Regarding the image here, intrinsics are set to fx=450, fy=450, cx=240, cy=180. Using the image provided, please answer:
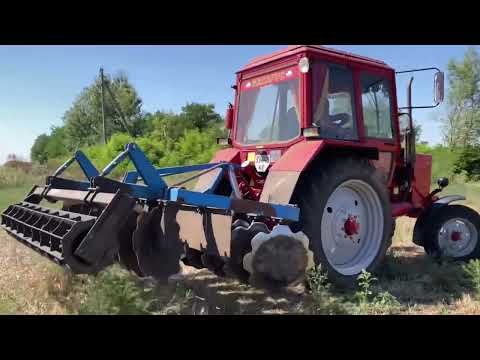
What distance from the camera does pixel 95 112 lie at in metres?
44.0

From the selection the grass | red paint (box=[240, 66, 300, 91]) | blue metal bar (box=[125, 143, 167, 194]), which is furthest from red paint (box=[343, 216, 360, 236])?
blue metal bar (box=[125, 143, 167, 194])

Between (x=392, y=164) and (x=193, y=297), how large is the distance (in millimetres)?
2914

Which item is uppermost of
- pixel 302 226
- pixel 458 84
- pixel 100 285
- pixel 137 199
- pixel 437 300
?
pixel 458 84

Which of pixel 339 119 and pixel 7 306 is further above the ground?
pixel 339 119

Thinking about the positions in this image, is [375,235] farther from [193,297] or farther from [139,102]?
[139,102]

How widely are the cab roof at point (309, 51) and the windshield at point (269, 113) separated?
21 cm

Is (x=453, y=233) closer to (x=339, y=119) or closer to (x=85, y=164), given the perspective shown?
(x=339, y=119)

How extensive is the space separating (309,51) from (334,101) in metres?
0.63

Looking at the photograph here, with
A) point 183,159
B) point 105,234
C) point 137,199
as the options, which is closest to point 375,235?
point 137,199

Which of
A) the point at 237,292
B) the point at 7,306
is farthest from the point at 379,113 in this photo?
the point at 7,306

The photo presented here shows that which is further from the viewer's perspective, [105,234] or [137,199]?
[137,199]

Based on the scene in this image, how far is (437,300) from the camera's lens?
4.26 m

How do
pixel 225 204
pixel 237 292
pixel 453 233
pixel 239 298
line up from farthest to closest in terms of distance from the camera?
pixel 453 233 < pixel 237 292 < pixel 239 298 < pixel 225 204

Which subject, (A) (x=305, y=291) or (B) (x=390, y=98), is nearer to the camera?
(A) (x=305, y=291)
